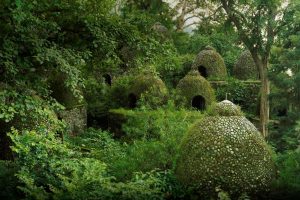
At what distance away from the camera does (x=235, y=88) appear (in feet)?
70.7

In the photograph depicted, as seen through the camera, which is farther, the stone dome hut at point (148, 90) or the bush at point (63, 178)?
the stone dome hut at point (148, 90)

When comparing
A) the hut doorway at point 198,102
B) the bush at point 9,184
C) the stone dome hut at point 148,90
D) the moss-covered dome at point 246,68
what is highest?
the moss-covered dome at point 246,68

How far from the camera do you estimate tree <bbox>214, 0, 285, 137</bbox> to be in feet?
53.9

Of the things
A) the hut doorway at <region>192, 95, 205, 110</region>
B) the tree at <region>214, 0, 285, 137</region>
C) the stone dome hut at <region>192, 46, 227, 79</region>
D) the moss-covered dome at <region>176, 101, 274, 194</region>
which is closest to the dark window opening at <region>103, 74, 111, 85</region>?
the stone dome hut at <region>192, 46, 227, 79</region>

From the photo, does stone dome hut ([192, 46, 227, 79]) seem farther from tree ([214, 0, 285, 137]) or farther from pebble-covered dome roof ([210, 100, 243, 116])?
pebble-covered dome roof ([210, 100, 243, 116])

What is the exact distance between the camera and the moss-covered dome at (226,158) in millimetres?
8367

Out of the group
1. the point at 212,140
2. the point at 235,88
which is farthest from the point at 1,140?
the point at 235,88

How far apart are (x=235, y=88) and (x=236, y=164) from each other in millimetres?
13495

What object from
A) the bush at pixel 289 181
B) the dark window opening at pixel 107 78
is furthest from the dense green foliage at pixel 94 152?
the dark window opening at pixel 107 78

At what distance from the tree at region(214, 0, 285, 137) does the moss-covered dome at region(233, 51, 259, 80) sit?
23.8 feet

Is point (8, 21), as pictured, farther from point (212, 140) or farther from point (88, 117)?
point (88, 117)

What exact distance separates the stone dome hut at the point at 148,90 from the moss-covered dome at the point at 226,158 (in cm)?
773

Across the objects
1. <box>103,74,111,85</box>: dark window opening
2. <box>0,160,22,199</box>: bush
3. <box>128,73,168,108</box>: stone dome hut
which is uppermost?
<box>103,74,111,85</box>: dark window opening

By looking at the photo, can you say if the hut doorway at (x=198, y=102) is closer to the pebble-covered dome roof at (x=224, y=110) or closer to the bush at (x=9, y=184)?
the pebble-covered dome roof at (x=224, y=110)
